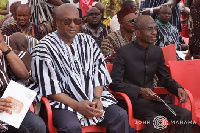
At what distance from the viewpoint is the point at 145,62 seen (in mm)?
4387

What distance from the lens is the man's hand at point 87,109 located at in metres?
3.59

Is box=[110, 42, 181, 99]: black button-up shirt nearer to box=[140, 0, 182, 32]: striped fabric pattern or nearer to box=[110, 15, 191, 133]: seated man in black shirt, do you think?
box=[110, 15, 191, 133]: seated man in black shirt

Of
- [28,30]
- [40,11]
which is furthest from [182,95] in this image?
[40,11]

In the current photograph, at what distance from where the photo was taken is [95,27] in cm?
641

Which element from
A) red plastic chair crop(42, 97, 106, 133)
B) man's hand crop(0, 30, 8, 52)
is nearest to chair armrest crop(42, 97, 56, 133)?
red plastic chair crop(42, 97, 106, 133)

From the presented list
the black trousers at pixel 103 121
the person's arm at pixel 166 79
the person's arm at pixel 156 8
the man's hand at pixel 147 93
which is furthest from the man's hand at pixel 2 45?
the person's arm at pixel 156 8

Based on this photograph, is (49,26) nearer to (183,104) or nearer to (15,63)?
(183,104)

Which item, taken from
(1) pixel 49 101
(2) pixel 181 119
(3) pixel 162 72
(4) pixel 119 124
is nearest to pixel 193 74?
(3) pixel 162 72

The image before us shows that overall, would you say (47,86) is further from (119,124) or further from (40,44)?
(119,124)

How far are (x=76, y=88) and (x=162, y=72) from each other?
46.7 inches

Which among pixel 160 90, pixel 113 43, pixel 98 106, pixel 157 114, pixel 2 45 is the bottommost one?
pixel 157 114

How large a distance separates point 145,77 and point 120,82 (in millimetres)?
332

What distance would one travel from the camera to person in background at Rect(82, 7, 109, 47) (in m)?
6.26

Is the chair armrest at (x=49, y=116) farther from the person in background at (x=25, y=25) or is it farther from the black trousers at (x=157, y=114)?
the person in background at (x=25, y=25)
